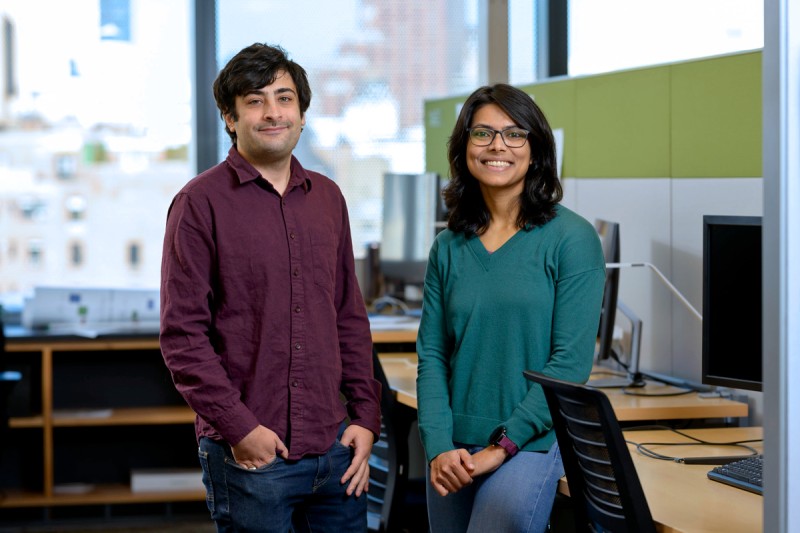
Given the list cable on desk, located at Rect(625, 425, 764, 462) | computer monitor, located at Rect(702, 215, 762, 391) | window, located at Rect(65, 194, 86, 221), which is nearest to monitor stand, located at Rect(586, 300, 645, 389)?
cable on desk, located at Rect(625, 425, 764, 462)

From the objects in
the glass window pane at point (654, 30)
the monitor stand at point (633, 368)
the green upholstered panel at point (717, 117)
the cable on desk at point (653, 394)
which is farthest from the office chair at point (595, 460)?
the glass window pane at point (654, 30)

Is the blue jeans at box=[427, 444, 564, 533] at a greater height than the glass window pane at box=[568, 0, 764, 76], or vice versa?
the glass window pane at box=[568, 0, 764, 76]

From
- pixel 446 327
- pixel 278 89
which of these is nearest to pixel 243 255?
pixel 278 89

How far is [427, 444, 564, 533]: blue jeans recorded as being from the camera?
1914mm

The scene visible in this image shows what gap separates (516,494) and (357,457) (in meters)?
0.30

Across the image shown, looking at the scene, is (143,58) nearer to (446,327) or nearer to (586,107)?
(586,107)

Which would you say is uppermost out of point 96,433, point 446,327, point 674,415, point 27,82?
point 27,82

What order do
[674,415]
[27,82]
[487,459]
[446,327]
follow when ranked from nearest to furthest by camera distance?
[487,459]
[446,327]
[674,415]
[27,82]

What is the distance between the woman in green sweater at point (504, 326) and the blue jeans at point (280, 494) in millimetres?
205

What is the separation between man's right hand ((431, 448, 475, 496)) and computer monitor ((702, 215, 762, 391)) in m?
0.66

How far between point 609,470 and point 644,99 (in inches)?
67.3

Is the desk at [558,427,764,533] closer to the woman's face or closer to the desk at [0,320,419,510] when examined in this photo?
the woman's face

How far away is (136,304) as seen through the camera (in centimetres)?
441

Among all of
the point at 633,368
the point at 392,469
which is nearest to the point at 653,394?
the point at 633,368
